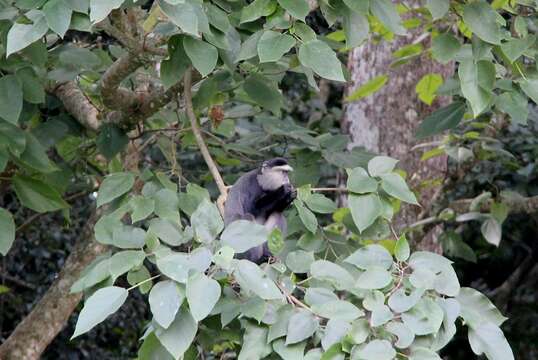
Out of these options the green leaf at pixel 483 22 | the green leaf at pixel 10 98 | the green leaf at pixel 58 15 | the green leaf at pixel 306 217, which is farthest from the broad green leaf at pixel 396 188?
the green leaf at pixel 10 98

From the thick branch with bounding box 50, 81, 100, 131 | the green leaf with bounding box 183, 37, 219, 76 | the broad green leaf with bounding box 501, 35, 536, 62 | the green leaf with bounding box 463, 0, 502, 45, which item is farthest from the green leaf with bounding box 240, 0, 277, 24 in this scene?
the thick branch with bounding box 50, 81, 100, 131

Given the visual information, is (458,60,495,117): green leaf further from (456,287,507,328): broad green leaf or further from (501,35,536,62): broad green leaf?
(456,287,507,328): broad green leaf

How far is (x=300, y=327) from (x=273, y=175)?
0.95 metres

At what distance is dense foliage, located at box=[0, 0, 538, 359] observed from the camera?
1894 millimetres

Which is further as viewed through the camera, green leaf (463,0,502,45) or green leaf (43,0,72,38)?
green leaf (463,0,502,45)

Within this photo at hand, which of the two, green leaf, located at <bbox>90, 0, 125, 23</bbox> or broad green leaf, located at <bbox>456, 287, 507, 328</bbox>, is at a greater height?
green leaf, located at <bbox>90, 0, 125, 23</bbox>

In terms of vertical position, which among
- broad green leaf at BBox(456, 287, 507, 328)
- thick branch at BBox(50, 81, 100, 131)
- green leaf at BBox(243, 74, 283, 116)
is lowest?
thick branch at BBox(50, 81, 100, 131)

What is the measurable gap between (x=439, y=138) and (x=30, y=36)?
2.73 meters

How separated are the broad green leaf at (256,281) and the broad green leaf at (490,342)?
423mm

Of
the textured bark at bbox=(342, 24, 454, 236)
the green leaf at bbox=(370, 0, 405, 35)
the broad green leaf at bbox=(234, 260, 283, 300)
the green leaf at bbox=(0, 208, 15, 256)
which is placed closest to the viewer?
the broad green leaf at bbox=(234, 260, 283, 300)

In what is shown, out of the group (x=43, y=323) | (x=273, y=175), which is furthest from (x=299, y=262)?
(x=43, y=323)

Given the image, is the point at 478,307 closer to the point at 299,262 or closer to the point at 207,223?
the point at 299,262

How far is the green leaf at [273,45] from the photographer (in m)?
2.25

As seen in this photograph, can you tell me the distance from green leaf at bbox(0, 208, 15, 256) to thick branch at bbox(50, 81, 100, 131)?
867 millimetres
